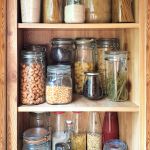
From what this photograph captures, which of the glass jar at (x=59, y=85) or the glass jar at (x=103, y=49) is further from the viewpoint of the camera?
the glass jar at (x=103, y=49)

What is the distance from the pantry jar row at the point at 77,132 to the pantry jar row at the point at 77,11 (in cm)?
44

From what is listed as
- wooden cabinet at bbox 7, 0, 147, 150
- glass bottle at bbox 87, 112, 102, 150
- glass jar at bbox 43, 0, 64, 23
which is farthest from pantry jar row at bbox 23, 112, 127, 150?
glass jar at bbox 43, 0, 64, 23

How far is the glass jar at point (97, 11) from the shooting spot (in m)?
1.10

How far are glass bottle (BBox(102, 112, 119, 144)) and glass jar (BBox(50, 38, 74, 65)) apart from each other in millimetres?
316

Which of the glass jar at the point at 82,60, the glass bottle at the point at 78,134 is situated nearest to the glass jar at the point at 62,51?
the glass jar at the point at 82,60

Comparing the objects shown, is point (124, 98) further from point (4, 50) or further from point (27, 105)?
point (4, 50)

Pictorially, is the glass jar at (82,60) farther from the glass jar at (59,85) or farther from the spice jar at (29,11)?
the spice jar at (29,11)

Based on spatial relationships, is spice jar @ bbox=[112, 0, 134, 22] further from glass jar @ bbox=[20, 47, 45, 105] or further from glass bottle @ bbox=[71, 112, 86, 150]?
glass bottle @ bbox=[71, 112, 86, 150]

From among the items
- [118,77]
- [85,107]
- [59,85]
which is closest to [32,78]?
[59,85]

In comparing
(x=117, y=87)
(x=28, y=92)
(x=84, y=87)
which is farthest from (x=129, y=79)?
(x=28, y=92)

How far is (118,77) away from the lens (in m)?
1.17

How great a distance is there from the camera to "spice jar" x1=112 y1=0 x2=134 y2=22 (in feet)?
3.53

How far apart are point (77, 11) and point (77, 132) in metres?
0.57

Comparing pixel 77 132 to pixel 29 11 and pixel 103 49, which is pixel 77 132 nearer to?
pixel 103 49
